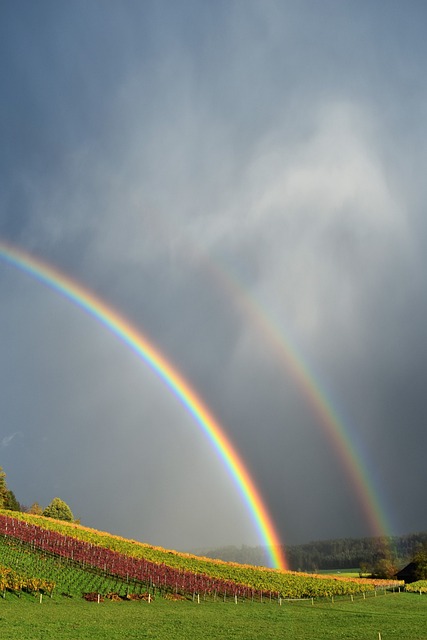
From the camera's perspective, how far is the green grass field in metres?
33.1

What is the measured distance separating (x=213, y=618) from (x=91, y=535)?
5252cm

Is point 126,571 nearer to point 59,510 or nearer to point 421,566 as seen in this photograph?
point 421,566

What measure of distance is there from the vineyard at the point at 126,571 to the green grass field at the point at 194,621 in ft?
18.9

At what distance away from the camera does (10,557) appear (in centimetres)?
5862

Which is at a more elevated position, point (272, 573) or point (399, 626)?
point (272, 573)

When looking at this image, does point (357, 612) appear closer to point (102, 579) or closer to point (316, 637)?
point (316, 637)

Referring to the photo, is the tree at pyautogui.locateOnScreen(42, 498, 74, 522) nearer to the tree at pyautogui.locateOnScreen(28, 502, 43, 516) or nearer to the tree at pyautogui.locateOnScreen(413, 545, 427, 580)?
the tree at pyautogui.locateOnScreen(28, 502, 43, 516)

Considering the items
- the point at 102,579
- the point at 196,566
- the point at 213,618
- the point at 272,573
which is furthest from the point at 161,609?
the point at 272,573

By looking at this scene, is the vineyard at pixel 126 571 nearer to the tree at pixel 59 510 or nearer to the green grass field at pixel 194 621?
the green grass field at pixel 194 621

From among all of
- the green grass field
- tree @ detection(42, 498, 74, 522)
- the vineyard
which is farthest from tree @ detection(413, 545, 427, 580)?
tree @ detection(42, 498, 74, 522)

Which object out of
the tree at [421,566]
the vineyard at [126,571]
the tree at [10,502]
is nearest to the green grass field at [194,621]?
the vineyard at [126,571]

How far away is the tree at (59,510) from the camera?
5384 inches

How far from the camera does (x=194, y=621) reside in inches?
1588

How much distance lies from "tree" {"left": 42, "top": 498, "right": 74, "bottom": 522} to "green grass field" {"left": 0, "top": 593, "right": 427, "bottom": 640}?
93.8 metres
